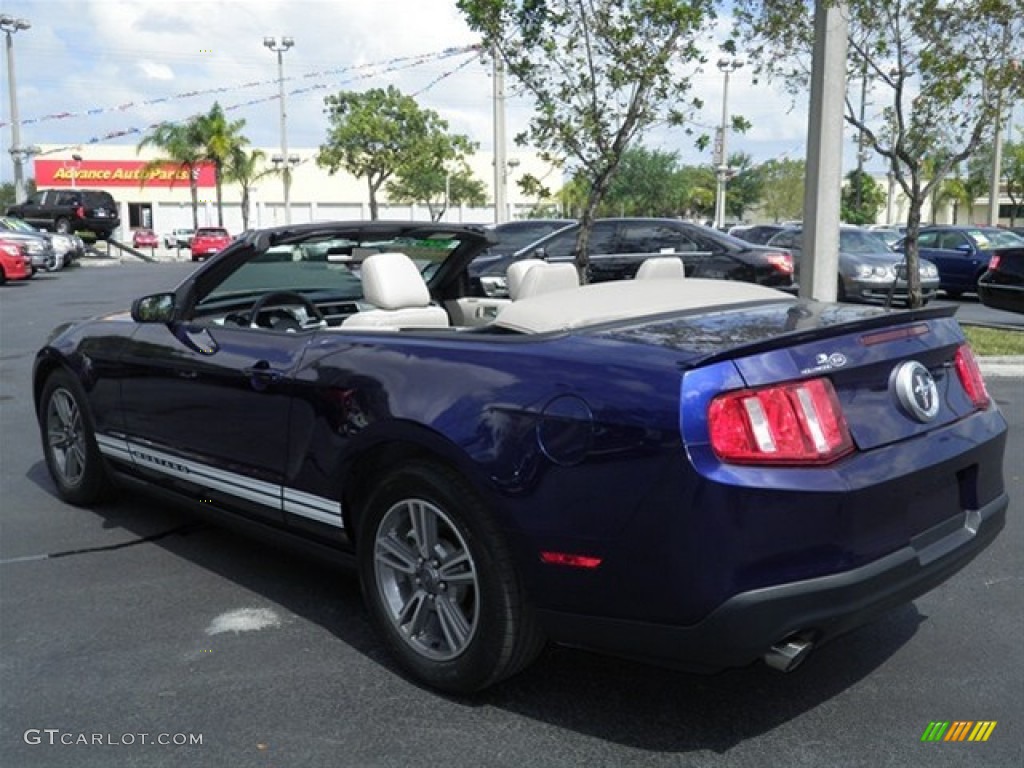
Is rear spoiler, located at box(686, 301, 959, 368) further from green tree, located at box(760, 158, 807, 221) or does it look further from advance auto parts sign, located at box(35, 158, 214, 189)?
green tree, located at box(760, 158, 807, 221)

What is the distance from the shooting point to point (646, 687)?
3275mm

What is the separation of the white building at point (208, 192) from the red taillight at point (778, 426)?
66.2 meters

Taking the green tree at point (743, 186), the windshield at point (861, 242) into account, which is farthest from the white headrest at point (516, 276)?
the green tree at point (743, 186)

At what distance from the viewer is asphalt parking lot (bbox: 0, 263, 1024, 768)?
287cm

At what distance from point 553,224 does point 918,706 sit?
13501 millimetres

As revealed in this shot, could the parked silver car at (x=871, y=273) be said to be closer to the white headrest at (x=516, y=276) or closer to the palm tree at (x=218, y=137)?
the white headrest at (x=516, y=276)

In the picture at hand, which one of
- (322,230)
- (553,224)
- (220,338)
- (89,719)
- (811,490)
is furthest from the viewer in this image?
(553,224)

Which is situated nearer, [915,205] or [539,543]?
[539,543]

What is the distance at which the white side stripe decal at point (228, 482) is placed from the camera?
3.57 meters

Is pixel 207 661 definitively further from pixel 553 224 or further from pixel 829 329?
pixel 553 224

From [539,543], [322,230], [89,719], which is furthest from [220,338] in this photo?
[539,543]

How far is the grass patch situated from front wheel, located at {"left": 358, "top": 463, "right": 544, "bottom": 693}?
9.03 meters

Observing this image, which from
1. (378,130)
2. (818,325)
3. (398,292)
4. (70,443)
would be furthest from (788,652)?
(378,130)

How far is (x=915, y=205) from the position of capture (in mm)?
11742
